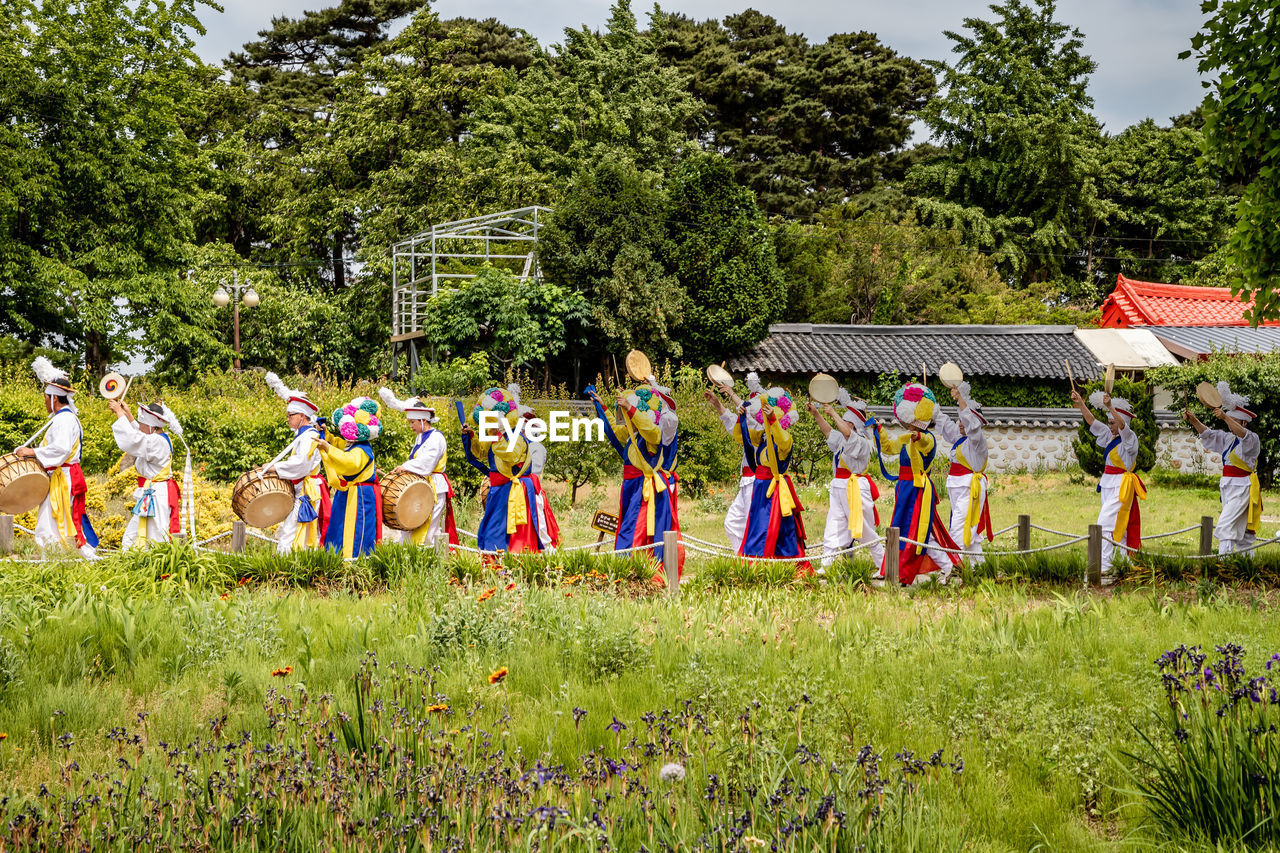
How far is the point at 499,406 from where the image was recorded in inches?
379

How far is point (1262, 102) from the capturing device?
23.0 ft

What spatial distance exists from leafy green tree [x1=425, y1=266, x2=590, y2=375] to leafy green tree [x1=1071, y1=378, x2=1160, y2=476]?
9.38 meters

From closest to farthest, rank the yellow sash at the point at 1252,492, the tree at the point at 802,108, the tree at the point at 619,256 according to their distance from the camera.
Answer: the yellow sash at the point at 1252,492, the tree at the point at 619,256, the tree at the point at 802,108

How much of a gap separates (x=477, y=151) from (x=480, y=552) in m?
20.8

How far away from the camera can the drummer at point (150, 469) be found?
9.27 meters

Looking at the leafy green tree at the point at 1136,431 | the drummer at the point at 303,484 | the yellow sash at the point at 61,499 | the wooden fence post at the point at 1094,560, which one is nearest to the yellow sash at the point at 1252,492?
the wooden fence post at the point at 1094,560

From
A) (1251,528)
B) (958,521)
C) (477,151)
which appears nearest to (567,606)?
(958,521)

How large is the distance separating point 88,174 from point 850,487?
1875cm

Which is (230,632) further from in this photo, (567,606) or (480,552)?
(480,552)

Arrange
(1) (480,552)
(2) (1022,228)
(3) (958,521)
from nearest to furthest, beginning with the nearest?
(1) (480,552)
(3) (958,521)
(2) (1022,228)

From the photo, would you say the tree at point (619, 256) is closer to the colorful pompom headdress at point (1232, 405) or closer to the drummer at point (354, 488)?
the drummer at point (354, 488)

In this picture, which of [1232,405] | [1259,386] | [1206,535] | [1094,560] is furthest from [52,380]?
[1259,386]

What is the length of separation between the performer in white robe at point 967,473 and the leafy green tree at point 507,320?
34.5ft

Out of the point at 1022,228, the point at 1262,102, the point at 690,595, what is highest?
the point at 1022,228
